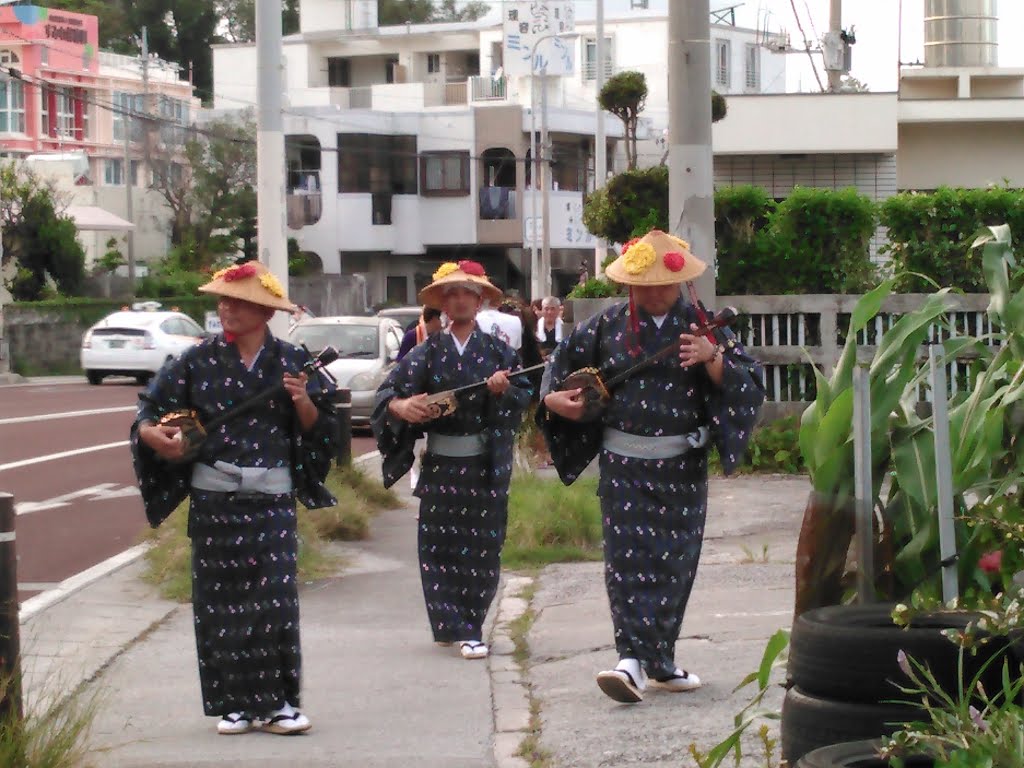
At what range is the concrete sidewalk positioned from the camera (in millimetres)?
6402

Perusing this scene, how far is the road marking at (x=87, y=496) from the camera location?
14234 millimetres

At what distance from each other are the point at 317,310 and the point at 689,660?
1682 inches

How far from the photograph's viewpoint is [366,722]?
6.92m

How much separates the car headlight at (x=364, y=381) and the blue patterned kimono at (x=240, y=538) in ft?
51.5

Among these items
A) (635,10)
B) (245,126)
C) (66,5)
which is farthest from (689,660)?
(66,5)

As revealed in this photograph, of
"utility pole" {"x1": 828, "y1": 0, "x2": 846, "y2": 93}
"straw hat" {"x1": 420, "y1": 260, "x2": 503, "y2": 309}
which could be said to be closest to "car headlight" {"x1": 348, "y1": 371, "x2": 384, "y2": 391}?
"utility pole" {"x1": 828, "y1": 0, "x2": 846, "y2": 93}

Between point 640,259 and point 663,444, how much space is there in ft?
2.48

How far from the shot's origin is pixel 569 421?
24.2 ft

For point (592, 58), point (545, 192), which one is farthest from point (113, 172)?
point (545, 192)

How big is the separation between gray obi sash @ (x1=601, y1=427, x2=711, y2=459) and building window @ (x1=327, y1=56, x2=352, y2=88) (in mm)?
55207

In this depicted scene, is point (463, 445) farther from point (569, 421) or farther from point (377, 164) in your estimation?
point (377, 164)

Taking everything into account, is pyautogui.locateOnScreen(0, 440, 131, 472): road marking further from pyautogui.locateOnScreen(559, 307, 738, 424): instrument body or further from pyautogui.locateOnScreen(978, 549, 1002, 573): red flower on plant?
pyautogui.locateOnScreen(978, 549, 1002, 573): red flower on plant

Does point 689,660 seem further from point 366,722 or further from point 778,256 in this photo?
point 778,256

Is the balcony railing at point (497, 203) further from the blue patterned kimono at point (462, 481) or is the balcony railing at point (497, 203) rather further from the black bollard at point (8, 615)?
the black bollard at point (8, 615)
